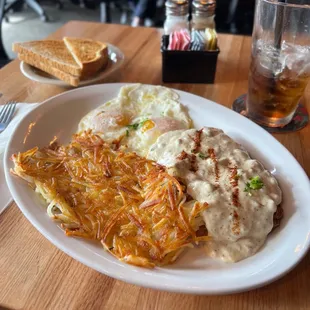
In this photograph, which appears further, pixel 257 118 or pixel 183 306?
pixel 257 118

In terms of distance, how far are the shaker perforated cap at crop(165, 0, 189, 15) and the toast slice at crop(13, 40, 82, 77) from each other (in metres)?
0.62

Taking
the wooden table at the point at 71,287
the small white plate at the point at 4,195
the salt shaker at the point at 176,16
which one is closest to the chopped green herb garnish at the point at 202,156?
the wooden table at the point at 71,287

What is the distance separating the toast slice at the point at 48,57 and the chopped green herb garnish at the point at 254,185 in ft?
3.69

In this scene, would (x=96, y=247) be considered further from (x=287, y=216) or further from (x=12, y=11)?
(x=12, y=11)

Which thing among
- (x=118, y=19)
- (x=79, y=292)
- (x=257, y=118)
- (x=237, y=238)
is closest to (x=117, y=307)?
(x=79, y=292)

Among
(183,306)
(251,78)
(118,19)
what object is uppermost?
(251,78)

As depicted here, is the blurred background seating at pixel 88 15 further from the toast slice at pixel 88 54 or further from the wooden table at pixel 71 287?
the wooden table at pixel 71 287

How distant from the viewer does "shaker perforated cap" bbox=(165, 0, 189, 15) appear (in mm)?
1953

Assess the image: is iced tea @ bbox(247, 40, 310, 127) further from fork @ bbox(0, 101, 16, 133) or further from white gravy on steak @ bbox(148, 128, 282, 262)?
fork @ bbox(0, 101, 16, 133)

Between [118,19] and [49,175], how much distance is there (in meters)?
5.30

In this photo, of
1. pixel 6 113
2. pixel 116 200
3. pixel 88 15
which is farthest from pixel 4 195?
pixel 88 15

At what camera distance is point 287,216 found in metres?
1.07

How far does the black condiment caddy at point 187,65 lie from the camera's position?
180cm

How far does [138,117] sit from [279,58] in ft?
2.14
